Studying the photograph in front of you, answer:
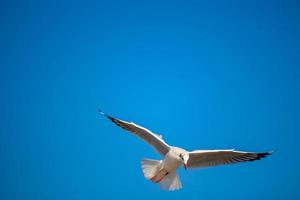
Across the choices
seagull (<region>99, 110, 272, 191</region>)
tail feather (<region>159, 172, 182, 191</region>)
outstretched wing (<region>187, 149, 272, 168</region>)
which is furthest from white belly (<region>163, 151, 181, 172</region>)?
outstretched wing (<region>187, 149, 272, 168</region>)

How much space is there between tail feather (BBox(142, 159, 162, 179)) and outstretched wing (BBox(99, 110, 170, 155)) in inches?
9.5

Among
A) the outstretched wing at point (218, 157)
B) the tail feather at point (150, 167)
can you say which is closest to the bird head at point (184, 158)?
the outstretched wing at point (218, 157)

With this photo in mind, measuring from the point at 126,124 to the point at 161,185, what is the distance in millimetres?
1343

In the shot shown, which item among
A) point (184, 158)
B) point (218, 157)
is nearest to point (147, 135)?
point (184, 158)

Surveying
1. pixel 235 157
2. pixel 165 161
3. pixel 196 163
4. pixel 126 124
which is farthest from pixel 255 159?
pixel 126 124

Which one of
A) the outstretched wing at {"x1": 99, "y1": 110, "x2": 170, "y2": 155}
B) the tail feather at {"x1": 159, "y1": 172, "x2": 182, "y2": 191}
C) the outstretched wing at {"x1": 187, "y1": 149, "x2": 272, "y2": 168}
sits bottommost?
the tail feather at {"x1": 159, "y1": 172, "x2": 182, "y2": 191}

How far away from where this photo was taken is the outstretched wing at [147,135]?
878 centimetres

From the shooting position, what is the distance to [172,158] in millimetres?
8672

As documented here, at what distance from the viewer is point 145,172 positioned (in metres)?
8.95

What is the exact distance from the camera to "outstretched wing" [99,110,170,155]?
8784 millimetres

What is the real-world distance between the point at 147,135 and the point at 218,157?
1.42 metres

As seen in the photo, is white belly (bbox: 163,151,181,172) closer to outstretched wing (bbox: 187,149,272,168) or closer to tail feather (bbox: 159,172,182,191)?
tail feather (bbox: 159,172,182,191)

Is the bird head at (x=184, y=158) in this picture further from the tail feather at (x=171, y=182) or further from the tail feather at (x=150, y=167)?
the tail feather at (x=150, y=167)

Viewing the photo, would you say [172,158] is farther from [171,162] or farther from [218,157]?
[218,157]
